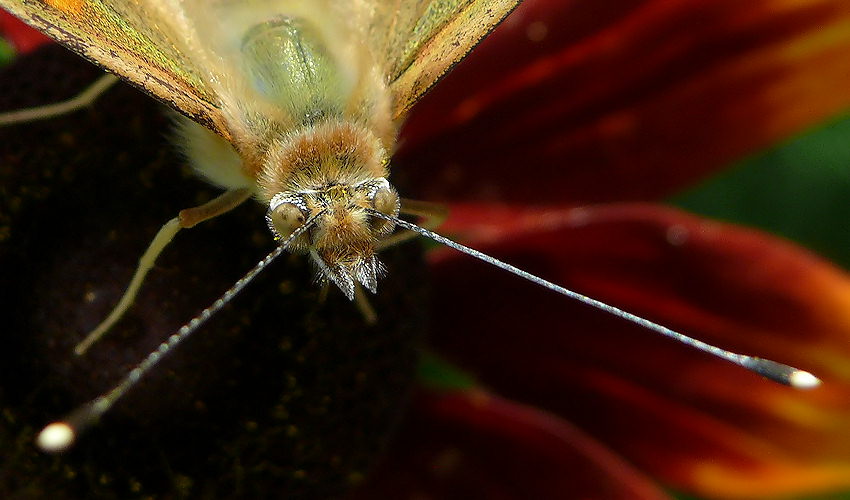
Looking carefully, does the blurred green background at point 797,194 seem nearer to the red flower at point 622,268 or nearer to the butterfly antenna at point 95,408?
the red flower at point 622,268

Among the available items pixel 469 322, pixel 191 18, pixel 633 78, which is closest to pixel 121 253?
pixel 191 18

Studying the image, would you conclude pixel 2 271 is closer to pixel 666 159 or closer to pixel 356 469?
pixel 356 469

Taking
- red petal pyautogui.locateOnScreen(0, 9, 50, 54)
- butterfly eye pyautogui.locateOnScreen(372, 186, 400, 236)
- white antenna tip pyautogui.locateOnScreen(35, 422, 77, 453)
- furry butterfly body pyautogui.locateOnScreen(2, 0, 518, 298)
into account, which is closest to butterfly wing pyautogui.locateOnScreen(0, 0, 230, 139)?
furry butterfly body pyautogui.locateOnScreen(2, 0, 518, 298)

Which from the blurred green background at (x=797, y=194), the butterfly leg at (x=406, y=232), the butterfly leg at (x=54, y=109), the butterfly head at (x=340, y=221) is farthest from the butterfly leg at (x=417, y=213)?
the blurred green background at (x=797, y=194)

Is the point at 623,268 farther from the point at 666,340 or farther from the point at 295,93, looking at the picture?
the point at 295,93

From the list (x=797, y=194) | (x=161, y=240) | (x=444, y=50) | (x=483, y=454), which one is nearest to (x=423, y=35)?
(x=444, y=50)

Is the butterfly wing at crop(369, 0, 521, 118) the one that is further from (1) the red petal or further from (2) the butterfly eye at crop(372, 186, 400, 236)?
(1) the red petal
